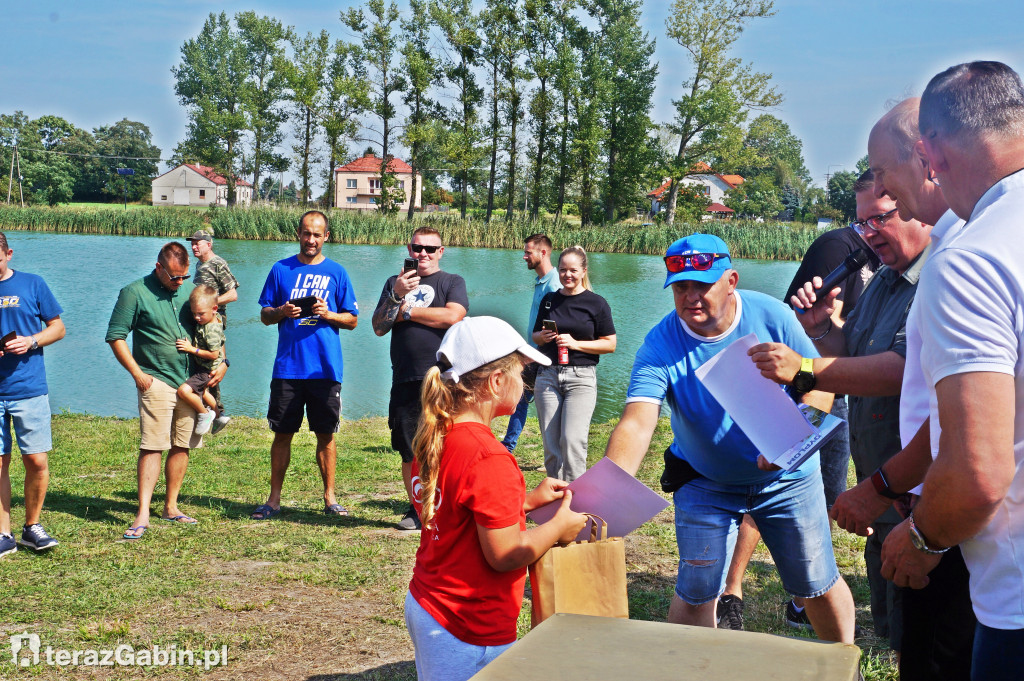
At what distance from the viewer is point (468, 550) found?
253 centimetres

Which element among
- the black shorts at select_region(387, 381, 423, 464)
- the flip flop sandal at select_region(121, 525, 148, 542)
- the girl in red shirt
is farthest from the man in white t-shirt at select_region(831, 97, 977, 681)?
the flip flop sandal at select_region(121, 525, 148, 542)

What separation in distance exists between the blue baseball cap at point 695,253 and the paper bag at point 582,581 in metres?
1.27

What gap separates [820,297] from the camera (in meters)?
4.04

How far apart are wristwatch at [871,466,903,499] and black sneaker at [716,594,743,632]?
229 cm

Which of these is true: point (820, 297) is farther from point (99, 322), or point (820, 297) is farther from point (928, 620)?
point (99, 322)

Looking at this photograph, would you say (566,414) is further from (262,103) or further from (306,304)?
(262,103)

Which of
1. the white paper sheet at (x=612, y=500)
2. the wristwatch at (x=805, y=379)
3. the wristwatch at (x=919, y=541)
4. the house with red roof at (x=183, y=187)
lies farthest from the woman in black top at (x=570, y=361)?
the house with red roof at (x=183, y=187)

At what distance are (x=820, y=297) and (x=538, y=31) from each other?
47.5 m

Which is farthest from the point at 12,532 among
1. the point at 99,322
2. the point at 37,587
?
the point at 99,322

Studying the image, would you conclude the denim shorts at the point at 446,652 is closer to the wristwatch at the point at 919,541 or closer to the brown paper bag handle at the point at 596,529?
the brown paper bag handle at the point at 596,529

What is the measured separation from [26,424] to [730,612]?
462 cm

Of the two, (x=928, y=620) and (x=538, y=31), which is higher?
(x=538, y=31)

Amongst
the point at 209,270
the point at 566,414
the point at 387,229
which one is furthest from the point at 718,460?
the point at 387,229

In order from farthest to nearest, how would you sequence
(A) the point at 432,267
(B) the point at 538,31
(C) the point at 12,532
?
1. (B) the point at 538,31
2. (A) the point at 432,267
3. (C) the point at 12,532
